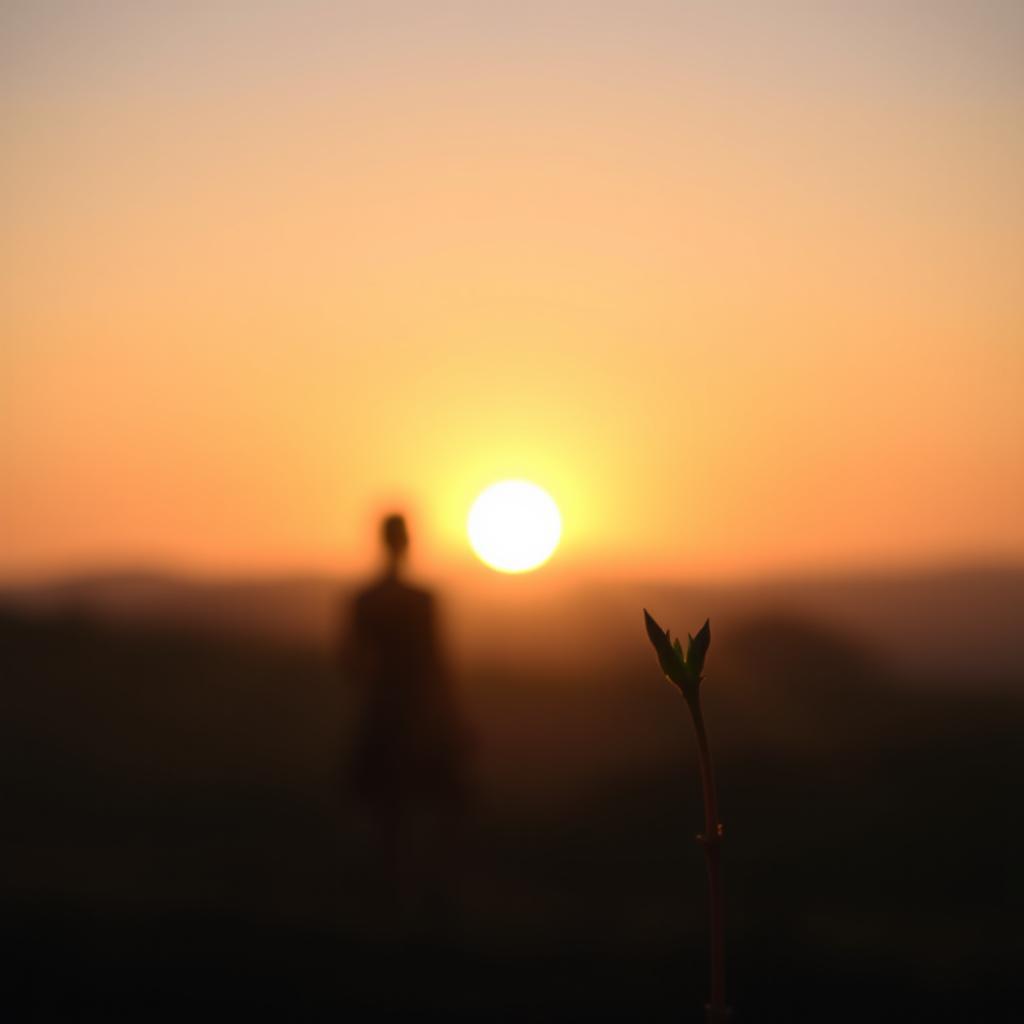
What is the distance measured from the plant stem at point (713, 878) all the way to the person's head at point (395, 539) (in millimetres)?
7034

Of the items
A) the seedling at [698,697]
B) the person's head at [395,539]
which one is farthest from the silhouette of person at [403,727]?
the seedling at [698,697]

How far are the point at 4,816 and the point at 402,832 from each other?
15.7ft

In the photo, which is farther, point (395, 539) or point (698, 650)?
point (395, 539)

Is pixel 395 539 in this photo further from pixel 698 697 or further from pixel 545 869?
pixel 698 697

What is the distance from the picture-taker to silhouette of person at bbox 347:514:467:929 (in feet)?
27.8

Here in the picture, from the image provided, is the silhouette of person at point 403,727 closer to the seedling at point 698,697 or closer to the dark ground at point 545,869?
the dark ground at point 545,869

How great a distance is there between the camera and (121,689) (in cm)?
2297

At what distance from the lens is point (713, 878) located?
1.40 metres

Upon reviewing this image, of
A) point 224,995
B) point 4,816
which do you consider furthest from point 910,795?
point 224,995

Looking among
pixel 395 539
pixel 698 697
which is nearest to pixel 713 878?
pixel 698 697

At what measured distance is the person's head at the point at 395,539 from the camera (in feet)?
27.7

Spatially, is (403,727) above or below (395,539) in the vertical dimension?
below

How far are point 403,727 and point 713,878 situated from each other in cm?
734

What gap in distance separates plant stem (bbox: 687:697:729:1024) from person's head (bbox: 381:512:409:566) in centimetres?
703
